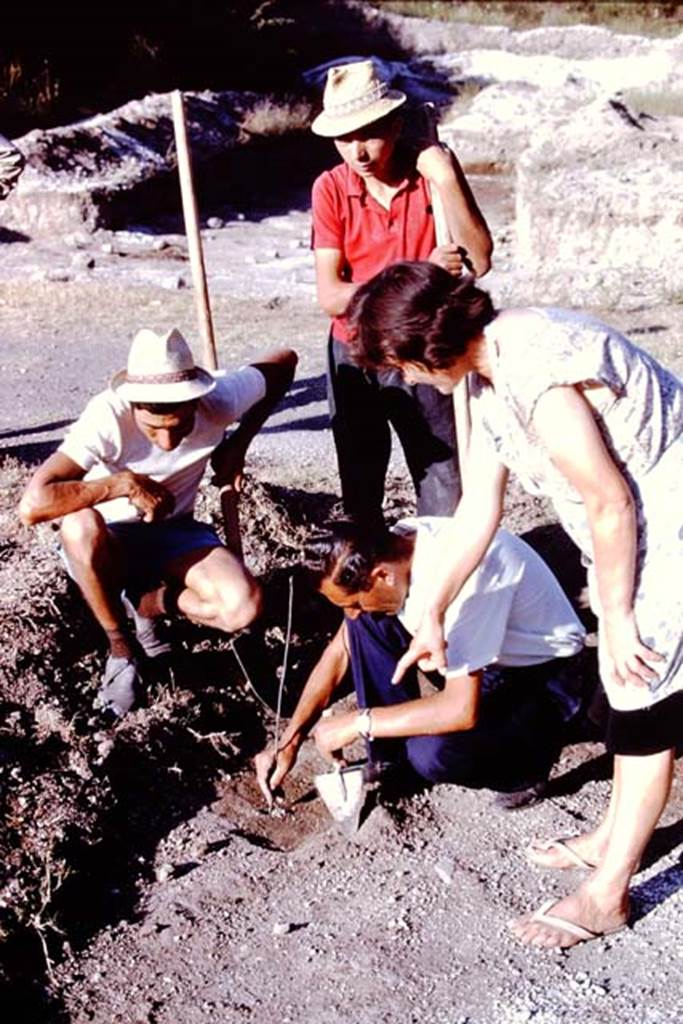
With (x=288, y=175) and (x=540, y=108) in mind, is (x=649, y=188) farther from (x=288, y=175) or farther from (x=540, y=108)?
(x=540, y=108)

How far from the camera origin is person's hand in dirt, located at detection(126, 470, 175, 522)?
4.22m

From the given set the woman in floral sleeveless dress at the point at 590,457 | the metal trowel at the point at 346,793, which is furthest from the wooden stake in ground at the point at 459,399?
the woman in floral sleeveless dress at the point at 590,457

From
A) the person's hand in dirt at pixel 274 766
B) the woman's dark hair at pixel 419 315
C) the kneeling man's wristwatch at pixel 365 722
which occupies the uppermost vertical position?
the woman's dark hair at pixel 419 315

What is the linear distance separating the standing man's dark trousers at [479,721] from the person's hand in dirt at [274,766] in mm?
260

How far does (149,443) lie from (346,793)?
125 centimetres

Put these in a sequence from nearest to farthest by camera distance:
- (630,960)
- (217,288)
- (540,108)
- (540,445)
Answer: (540,445)
(630,960)
(217,288)
(540,108)

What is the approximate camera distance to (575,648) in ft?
12.6

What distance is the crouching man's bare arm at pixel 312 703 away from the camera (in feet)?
12.9

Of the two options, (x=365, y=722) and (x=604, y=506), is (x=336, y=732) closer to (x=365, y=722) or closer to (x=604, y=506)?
(x=365, y=722)

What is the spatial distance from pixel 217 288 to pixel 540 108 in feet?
30.7

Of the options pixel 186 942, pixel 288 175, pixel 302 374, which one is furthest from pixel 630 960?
pixel 288 175

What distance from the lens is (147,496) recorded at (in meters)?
4.23

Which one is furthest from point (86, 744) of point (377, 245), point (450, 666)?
point (377, 245)

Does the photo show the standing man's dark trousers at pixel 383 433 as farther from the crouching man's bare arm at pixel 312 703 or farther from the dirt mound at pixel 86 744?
the crouching man's bare arm at pixel 312 703
